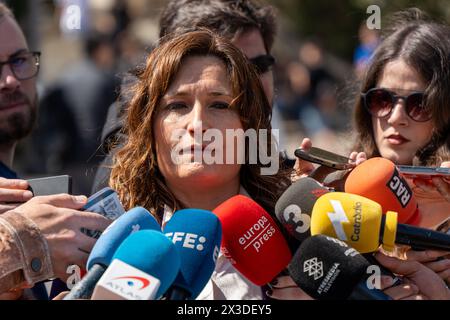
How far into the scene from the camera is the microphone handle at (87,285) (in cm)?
246

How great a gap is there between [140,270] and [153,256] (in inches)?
2.0

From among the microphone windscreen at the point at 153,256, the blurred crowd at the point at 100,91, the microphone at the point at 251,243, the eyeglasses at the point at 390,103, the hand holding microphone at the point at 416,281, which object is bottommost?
the blurred crowd at the point at 100,91

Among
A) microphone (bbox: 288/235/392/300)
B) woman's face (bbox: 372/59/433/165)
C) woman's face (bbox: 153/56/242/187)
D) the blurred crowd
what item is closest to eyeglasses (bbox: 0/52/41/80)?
the blurred crowd

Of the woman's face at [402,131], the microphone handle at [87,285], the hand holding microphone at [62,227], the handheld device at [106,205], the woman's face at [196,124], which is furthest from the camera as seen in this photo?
the woman's face at [402,131]

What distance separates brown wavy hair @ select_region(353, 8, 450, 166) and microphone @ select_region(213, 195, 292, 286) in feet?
3.69

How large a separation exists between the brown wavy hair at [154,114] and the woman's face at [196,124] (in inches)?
1.1

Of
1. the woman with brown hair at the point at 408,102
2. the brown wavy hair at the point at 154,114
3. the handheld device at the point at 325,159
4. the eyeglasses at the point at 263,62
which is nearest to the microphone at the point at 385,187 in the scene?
the handheld device at the point at 325,159

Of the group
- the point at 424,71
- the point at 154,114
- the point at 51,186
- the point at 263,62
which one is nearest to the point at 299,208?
the point at 154,114

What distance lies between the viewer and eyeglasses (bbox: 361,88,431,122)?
3789 mm

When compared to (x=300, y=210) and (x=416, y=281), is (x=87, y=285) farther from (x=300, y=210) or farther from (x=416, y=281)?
(x=416, y=281)

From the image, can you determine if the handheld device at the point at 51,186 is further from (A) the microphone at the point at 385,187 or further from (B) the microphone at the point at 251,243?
(A) the microphone at the point at 385,187

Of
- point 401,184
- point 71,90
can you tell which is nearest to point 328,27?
point 71,90

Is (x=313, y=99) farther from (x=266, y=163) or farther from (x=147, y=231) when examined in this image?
(x=147, y=231)
